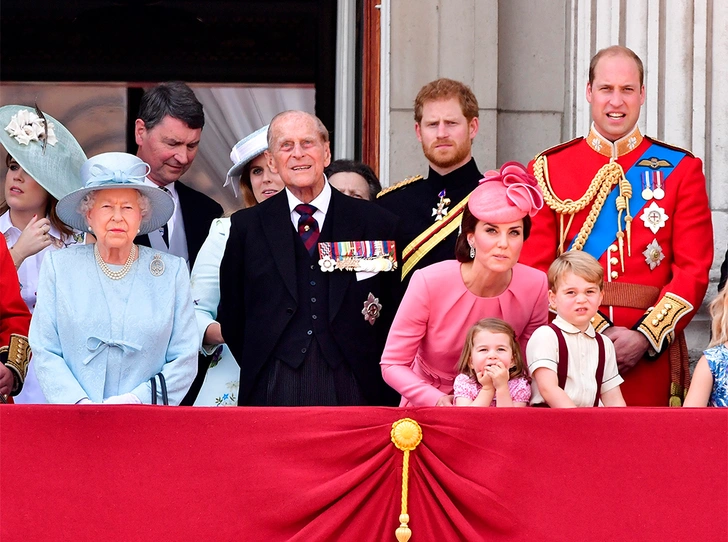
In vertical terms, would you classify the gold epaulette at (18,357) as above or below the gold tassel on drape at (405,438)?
above

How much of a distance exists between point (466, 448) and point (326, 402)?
2.49 ft

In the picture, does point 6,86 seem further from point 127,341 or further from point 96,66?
point 127,341

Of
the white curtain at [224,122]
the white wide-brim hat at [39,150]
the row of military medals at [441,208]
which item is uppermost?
the white curtain at [224,122]

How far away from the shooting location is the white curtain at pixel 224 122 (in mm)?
9516

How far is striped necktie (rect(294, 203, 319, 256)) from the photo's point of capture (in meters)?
4.75

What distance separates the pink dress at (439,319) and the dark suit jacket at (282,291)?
0.27 m

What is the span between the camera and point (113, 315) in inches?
170

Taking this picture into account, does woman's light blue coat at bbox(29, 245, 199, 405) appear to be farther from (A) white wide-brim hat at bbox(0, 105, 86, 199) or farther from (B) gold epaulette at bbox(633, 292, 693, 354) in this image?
(B) gold epaulette at bbox(633, 292, 693, 354)

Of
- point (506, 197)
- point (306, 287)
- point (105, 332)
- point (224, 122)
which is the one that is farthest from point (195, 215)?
point (224, 122)

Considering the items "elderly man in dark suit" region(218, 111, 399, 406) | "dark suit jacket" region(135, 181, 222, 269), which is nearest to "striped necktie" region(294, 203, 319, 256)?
"elderly man in dark suit" region(218, 111, 399, 406)

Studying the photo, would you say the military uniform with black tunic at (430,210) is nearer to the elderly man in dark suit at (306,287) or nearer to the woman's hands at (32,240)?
the elderly man in dark suit at (306,287)

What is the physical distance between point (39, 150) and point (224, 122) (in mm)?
4446

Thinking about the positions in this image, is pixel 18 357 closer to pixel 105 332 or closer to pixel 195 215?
pixel 105 332

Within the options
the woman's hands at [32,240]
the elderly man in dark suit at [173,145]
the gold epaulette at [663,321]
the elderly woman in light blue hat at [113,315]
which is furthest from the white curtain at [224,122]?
the gold epaulette at [663,321]
